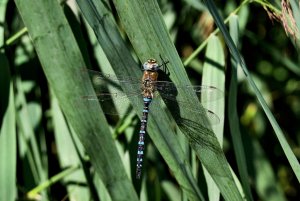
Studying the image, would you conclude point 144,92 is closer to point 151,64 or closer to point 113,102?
point 151,64

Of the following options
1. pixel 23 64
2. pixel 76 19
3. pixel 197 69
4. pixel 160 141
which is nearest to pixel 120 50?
pixel 160 141

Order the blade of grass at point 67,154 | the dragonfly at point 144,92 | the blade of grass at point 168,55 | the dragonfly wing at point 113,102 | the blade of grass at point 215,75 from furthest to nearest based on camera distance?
the blade of grass at point 67,154 < the dragonfly wing at point 113,102 < the blade of grass at point 215,75 < the dragonfly at point 144,92 < the blade of grass at point 168,55

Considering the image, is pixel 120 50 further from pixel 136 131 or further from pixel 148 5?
pixel 136 131

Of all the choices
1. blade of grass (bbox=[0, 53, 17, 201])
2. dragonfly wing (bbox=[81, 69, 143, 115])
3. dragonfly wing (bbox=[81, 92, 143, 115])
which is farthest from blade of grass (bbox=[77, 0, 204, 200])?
blade of grass (bbox=[0, 53, 17, 201])

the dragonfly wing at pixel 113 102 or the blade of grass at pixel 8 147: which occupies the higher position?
the dragonfly wing at pixel 113 102

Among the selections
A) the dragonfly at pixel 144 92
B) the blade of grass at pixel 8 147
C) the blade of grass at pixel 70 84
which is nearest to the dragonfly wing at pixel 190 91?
the dragonfly at pixel 144 92

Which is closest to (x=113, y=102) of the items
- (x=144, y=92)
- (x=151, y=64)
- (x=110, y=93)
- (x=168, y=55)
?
(x=110, y=93)

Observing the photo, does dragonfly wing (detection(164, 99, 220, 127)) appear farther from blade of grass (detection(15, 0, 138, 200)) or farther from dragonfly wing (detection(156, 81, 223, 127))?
blade of grass (detection(15, 0, 138, 200))

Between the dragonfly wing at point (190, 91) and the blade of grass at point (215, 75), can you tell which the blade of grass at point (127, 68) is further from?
the blade of grass at point (215, 75)
